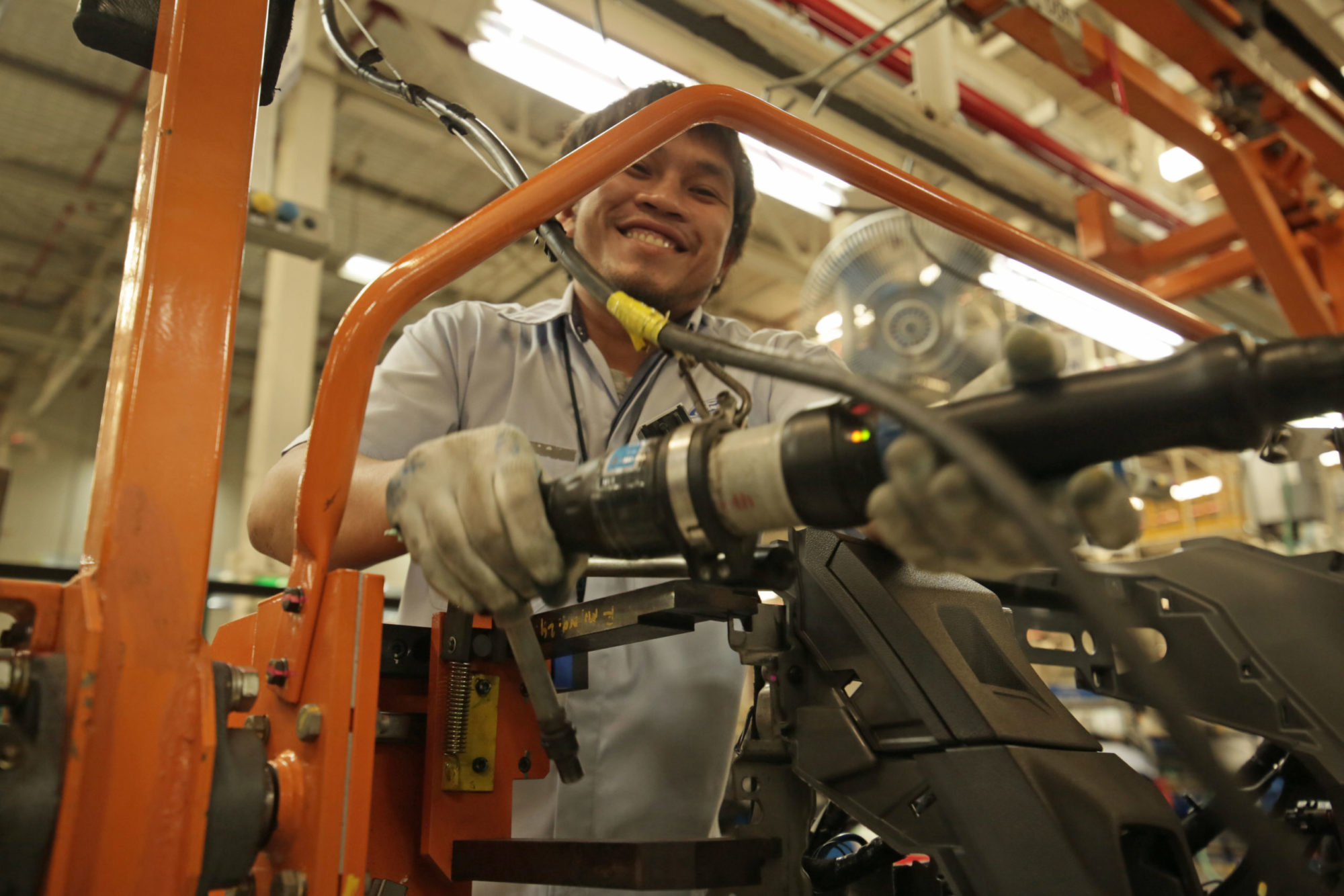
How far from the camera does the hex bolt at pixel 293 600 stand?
29.4 inches

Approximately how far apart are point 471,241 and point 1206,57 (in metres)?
3.05

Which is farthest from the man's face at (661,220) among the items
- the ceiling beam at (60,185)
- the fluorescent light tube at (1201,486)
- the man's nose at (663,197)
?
the ceiling beam at (60,185)

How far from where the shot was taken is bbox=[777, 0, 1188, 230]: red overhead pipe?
3.24m

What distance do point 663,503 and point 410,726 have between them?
1.42 feet

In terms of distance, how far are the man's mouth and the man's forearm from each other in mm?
649

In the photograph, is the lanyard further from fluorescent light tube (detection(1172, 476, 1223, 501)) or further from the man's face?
fluorescent light tube (detection(1172, 476, 1223, 501))

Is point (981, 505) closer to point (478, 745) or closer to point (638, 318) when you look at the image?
point (638, 318)

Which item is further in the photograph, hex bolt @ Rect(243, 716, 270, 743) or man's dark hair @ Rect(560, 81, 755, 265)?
man's dark hair @ Rect(560, 81, 755, 265)

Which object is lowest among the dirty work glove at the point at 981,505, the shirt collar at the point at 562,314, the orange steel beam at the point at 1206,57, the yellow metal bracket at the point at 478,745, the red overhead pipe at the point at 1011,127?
the yellow metal bracket at the point at 478,745

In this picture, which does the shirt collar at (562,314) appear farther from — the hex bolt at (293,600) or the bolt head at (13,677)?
the bolt head at (13,677)

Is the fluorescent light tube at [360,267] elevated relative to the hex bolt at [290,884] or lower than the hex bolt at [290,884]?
Result: elevated

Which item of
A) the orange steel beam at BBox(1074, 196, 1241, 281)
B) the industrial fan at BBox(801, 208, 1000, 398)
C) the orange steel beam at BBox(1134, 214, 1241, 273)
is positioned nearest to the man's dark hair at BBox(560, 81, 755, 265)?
the industrial fan at BBox(801, 208, 1000, 398)

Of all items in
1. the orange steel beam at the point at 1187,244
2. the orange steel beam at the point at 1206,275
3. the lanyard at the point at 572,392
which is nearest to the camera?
the lanyard at the point at 572,392

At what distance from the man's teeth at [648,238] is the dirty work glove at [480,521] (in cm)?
91
